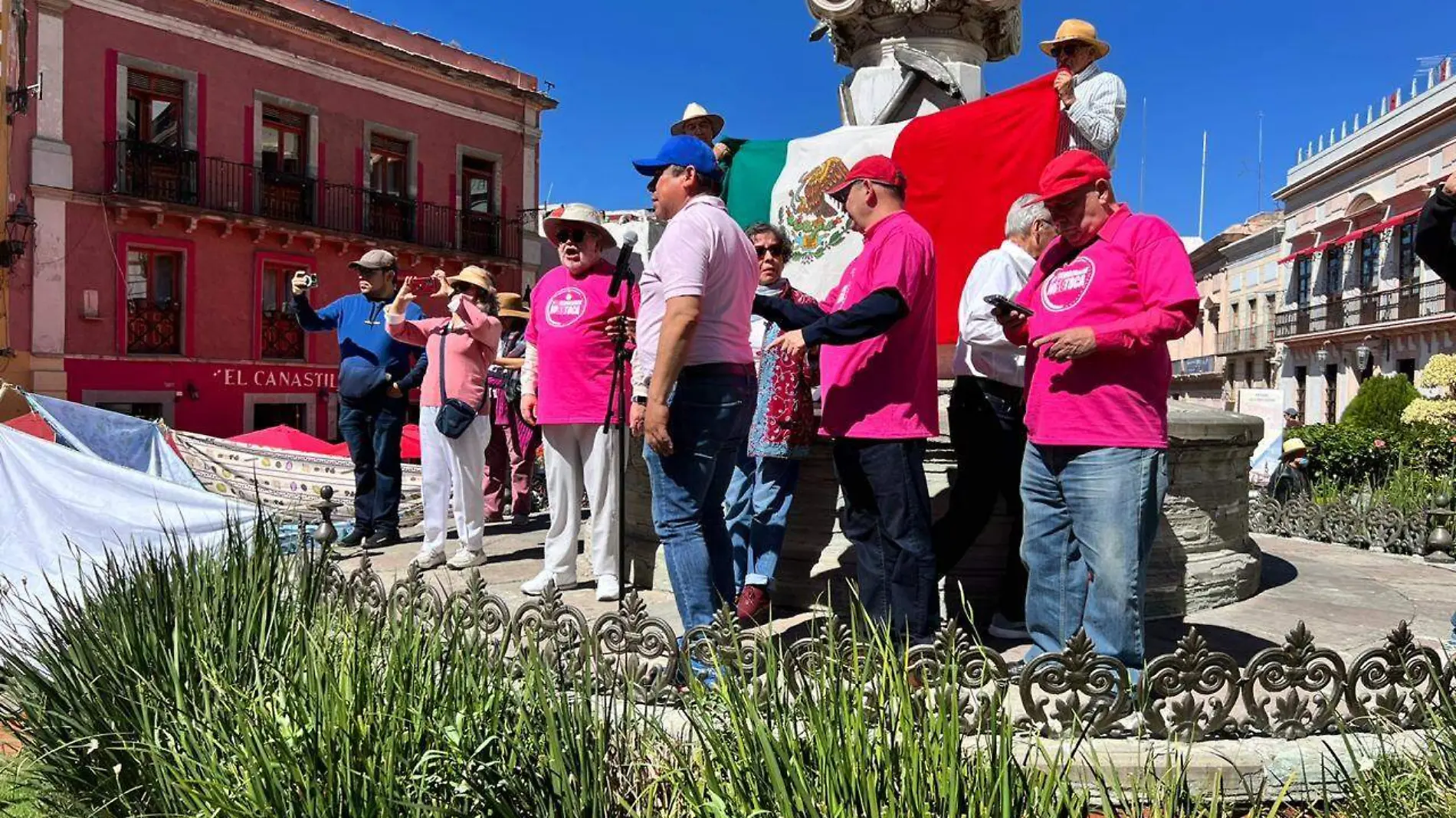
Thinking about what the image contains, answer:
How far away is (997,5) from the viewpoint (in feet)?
17.8

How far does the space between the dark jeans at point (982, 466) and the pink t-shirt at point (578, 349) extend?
154cm

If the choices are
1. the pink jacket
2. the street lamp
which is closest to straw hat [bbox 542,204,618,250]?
the pink jacket

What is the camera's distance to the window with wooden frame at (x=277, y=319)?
2302cm

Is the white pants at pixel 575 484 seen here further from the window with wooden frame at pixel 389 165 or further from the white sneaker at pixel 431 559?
the window with wooden frame at pixel 389 165

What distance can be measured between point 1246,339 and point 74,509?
51.7 meters

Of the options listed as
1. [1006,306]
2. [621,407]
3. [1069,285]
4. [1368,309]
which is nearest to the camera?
[1069,285]

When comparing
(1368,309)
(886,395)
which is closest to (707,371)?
(886,395)

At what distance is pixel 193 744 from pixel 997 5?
16.0ft

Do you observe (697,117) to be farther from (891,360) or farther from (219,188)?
(219,188)

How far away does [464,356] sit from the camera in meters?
5.77

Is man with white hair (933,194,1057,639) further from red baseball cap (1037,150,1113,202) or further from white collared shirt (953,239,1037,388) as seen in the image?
red baseball cap (1037,150,1113,202)

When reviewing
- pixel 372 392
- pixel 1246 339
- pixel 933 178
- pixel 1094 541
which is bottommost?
pixel 1094 541

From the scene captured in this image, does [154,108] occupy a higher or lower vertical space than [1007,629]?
higher

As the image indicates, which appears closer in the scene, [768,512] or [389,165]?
[768,512]
